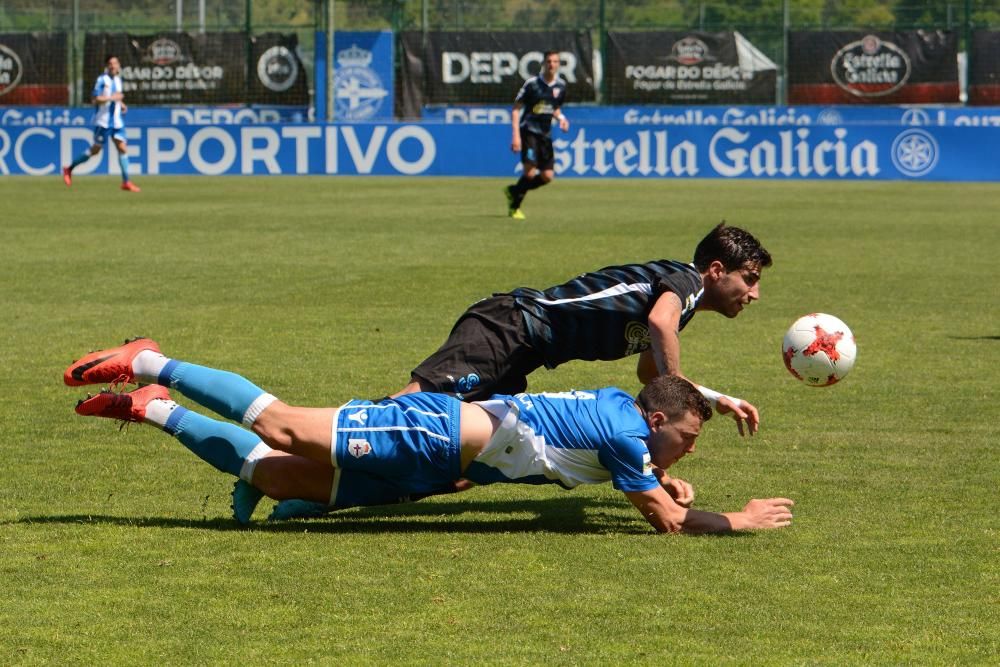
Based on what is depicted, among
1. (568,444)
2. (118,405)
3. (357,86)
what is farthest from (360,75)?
(568,444)

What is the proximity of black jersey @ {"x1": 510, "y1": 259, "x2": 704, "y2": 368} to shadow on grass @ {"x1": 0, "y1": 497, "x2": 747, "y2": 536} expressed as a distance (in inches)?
25.6

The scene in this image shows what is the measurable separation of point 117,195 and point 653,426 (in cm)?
2333

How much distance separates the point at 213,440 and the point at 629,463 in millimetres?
1662

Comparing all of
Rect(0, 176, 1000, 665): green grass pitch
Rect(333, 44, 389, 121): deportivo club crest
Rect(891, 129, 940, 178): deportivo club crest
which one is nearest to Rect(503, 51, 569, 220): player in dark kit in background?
Rect(0, 176, 1000, 665): green grass pitch

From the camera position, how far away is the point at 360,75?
4178 cm

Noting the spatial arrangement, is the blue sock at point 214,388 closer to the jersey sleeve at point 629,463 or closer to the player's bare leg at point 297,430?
the player's bare leg at point 297,430

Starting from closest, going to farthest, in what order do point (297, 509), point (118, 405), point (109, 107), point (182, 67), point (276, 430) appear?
point (276, 430), point (118, 405), point (297, 509), point (109, 107), point (182, 67)

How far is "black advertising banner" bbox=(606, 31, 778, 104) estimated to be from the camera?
40094 mm

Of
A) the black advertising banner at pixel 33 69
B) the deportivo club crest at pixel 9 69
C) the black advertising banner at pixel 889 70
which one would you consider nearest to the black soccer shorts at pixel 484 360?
the black advertising banner at pixel 889 70

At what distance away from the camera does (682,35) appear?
4031 centimetres

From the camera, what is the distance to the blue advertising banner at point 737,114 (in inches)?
1549

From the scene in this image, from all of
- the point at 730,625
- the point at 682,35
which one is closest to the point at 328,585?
the point at 730,625

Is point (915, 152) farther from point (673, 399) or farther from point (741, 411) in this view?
point (673, 399)

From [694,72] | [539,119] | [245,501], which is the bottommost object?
[245,501]
